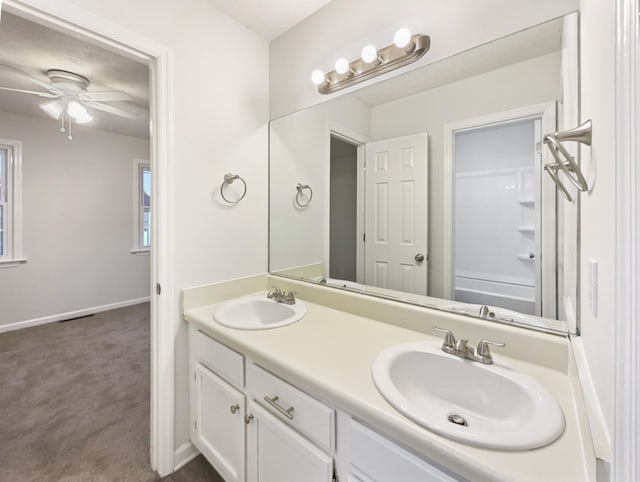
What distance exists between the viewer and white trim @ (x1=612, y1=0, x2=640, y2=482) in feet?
1.06

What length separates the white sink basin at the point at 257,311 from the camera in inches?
57.4

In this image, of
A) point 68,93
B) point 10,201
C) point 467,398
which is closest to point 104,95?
point 68,93

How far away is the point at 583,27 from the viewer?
2.68 ft

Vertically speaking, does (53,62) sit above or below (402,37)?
above

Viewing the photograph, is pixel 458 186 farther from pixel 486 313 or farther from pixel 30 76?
pixel 30 76

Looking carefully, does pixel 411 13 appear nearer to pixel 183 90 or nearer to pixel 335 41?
pixel 335 41

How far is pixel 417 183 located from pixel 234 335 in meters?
1.07

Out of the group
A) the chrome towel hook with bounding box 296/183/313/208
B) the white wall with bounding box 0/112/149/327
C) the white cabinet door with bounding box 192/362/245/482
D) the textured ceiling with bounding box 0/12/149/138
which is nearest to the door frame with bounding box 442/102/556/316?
the chrome towel hook with bounding box 296/183/313/208

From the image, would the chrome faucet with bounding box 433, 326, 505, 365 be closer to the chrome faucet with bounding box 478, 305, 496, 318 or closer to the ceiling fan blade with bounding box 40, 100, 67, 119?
the chrome faucet with bounding box 478, 305, 496, 318

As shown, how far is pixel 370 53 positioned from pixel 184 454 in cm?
222

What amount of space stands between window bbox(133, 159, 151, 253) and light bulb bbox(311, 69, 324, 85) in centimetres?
364

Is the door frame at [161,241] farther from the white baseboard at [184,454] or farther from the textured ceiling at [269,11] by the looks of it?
the textured ceiling at [269,11]

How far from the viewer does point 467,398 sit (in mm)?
921

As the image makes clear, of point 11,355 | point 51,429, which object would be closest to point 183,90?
point 51,429
